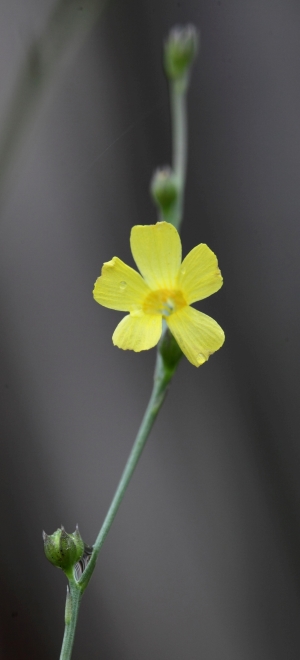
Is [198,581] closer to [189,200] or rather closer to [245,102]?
[189,200]

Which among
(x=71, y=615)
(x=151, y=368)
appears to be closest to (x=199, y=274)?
(x=71, y=615)

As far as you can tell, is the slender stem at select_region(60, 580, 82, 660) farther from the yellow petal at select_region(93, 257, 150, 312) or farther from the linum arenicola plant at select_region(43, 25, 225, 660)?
the yellow petal at select_region(93, 257, 150, 312)

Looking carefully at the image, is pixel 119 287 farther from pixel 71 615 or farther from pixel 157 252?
pixel 71 615

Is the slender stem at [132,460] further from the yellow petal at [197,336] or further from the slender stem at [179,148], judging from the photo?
the slender stem at [179,148]

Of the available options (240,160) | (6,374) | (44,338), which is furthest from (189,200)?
(6,374)

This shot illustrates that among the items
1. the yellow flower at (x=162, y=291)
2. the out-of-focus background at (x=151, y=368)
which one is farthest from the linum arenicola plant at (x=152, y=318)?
the out-of-focus background at (x=151, y=368)
